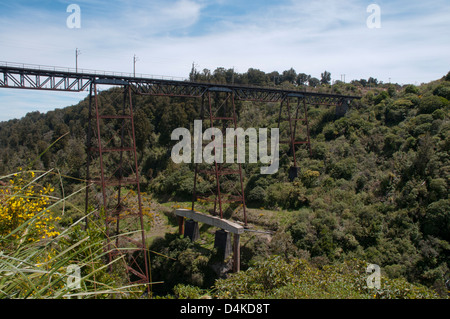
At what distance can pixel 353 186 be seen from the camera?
18766mm

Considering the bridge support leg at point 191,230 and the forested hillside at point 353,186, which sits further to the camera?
the bridge support leg at point 191,230

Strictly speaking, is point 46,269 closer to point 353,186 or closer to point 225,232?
point 225,232

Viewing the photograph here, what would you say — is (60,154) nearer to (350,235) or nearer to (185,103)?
(185,103)

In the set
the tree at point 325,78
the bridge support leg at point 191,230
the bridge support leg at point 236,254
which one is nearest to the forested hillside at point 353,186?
the bridge support leg at point 236,254

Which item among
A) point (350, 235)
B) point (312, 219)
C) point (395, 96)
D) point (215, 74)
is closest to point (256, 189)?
point (312, 219)

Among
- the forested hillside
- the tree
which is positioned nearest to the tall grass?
the forested hillside

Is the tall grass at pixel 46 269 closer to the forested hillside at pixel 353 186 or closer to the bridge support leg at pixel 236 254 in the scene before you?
the forested hillside at pixel 353 186

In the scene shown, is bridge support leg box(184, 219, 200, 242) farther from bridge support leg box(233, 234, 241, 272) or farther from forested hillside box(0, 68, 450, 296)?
bridge support leg box(233, 234, 241, 272)

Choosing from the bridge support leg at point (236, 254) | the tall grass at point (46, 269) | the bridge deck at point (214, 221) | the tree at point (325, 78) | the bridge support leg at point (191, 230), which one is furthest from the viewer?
the tree at point (325, 78)

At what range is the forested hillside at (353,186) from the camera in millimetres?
13875

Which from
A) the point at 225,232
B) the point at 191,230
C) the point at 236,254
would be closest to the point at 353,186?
the point at 225,232

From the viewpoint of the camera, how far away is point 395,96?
90.8 feet

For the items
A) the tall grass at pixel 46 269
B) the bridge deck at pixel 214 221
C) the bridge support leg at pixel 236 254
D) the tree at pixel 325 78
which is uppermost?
the tree at pixel 325 78

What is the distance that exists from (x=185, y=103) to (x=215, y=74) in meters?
11.9
